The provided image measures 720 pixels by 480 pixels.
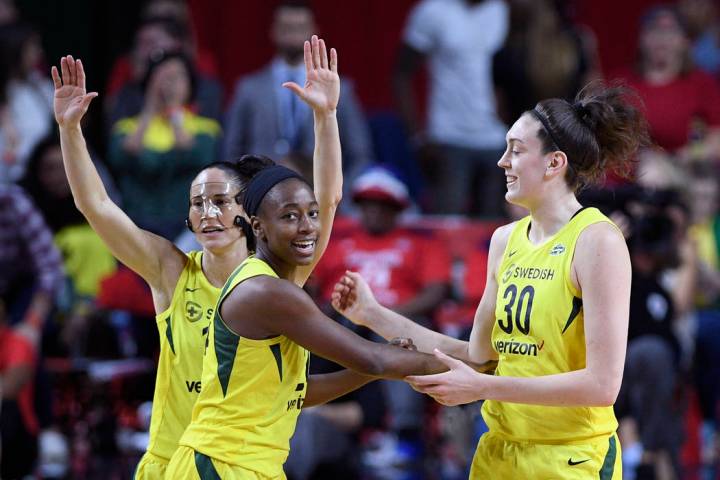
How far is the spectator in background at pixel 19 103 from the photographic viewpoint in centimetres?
853

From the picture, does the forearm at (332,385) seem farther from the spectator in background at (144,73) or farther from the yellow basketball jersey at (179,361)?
the spectator in background at (144,73)

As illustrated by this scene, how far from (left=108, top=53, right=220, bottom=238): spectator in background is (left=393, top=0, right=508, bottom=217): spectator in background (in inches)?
61.5

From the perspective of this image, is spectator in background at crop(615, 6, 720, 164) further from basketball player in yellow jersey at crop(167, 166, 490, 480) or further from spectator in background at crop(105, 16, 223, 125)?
basketball player in yellow jersey at crop(167, 166, 490, 480)

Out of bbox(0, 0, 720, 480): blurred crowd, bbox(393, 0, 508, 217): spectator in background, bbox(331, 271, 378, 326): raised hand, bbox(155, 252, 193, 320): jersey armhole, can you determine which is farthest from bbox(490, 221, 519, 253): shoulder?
bbox(393, 0, 508, 217): spectator in background

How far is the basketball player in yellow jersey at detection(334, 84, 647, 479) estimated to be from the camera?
385 cm

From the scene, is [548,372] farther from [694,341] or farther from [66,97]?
[694,341]

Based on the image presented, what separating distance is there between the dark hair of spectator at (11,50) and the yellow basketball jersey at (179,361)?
15.2ft

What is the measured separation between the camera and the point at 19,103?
8.71 m

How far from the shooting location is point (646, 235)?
7.17m

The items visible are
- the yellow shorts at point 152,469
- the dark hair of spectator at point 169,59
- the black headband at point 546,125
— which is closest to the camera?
the black headband at point 546,125

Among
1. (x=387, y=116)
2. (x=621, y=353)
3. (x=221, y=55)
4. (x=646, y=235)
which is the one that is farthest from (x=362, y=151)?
(x=621, y=353)

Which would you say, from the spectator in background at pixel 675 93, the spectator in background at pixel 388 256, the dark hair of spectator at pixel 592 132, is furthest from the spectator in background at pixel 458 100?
the dark hair of spectator at pixel 592 132

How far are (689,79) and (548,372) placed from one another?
5.26 m

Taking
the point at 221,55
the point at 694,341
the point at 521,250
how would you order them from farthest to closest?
the point at 221,55 < the point at 694,341 < the point at 521,250
